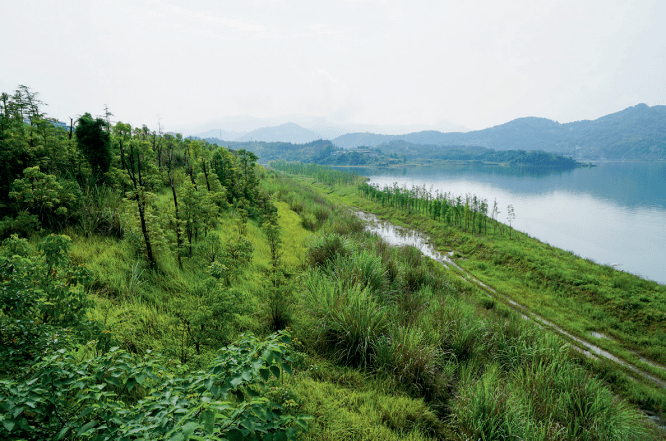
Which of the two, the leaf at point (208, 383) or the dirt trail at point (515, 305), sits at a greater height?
the leaf at point (208, 383)

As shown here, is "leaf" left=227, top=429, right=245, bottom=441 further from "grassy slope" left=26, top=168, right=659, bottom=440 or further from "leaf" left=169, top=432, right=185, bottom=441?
"grassy slope" left=26, top=168, right=659, bottom=440

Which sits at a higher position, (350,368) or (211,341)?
(211,341)

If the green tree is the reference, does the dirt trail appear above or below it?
below

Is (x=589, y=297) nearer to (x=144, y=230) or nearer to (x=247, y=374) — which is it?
(x=247, y=374)

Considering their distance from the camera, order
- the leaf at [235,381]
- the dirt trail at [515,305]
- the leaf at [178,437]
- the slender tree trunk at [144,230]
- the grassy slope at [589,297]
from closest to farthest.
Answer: the leaf at [178,437] → the leaf at [235,381] → the slender tree trunk at [144,230] → the grassy slope at [589,297] → the dirt trail at [515,305]

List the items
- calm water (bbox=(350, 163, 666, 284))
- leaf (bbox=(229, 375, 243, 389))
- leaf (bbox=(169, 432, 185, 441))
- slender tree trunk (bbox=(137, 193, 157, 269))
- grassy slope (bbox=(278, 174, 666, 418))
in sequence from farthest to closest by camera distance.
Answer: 1. calm water (bbox=(350, 163, 666, 284))
2. grassy slope (bbox=(278, 174, 666, 418))
3. slender tree trunk (bbox=(137, 193, 157, 269))
4. leaf (bbox=(229, 375, 243, 389))
5. leaf (bbox=(169, 432, 185, 441))

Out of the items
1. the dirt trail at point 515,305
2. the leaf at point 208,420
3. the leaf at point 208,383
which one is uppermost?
the leaf at point 208,420

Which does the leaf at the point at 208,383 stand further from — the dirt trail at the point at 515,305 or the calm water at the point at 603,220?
the calm water at the point at 603,220

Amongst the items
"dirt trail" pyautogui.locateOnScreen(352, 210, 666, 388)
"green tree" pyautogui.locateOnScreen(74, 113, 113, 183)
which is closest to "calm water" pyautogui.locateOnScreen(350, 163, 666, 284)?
"dirt trail" pyautogui.locateOnScreen(352, 210, 666, 388)

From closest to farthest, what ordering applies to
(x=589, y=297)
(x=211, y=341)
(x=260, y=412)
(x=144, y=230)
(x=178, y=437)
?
(x=178, y=437) → (x=260, y=412) → (x=211, y=341) → (x=144, y=230) → (x=589, y=297)

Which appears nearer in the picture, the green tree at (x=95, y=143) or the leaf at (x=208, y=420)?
the leaf at (x=208, y=420)

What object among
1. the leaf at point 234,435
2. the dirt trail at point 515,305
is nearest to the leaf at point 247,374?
the leaf at point 234,435

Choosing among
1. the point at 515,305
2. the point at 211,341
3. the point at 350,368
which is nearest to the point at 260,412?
the point at 211,341

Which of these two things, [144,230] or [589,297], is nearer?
[144,230]
